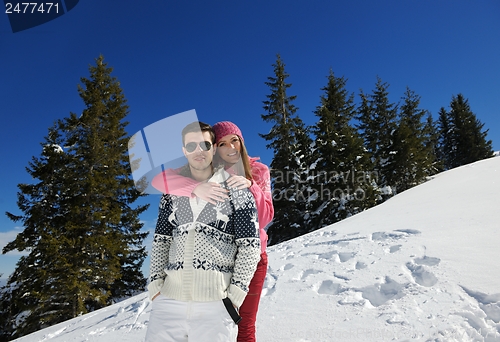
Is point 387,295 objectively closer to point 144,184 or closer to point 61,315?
point 144,184

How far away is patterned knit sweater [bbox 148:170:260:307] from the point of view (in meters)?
1.56

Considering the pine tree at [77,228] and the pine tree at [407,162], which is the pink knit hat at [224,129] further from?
the pine tree at [407,162]

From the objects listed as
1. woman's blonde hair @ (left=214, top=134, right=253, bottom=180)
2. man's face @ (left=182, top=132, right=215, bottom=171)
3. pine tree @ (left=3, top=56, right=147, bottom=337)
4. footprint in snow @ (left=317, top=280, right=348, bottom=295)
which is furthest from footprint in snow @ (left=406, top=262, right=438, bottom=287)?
pine tree @ (left=3, top=56, right=147, bottom=337)

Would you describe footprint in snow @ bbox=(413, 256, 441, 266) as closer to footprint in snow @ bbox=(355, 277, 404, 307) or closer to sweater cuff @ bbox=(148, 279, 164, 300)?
footprint in snow @ bbox=(355, 277, 404, 307)

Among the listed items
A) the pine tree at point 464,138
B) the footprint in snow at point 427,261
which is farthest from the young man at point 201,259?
the pine tree at point 464,138

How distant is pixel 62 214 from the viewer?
1227 centimetres

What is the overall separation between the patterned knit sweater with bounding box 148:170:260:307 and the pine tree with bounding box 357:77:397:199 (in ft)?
70.2

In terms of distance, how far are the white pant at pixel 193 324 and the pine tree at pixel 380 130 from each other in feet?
70.7

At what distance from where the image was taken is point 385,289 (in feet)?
11.0

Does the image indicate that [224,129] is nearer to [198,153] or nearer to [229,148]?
[229,148]

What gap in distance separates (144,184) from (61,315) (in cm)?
1238

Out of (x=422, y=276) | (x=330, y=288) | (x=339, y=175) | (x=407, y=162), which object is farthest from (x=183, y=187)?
(x=407, y=162)

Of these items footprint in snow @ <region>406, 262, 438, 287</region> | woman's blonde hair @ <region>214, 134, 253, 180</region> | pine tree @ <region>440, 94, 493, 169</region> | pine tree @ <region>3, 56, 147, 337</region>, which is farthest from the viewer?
pine tree @ <region>440, 94, 493, 169</region>

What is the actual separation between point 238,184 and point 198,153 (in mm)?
329
